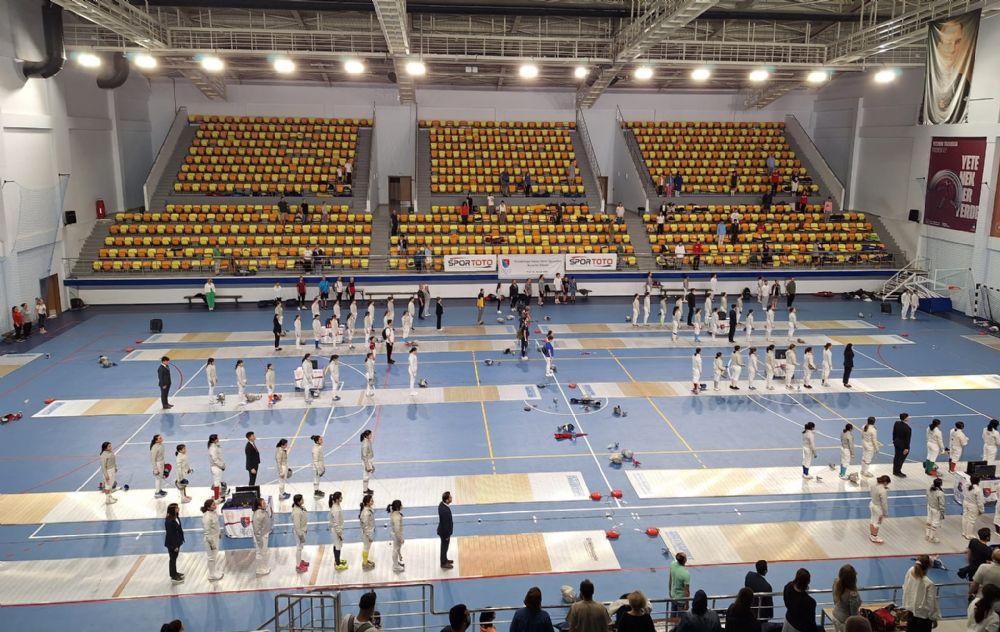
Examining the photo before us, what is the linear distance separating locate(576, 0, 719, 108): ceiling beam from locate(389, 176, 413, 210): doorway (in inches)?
494

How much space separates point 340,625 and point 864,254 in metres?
34.3

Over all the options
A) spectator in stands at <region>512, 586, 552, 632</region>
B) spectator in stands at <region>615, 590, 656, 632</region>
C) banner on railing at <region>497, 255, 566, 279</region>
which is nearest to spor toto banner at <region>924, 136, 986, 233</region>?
banner on railing at <region>497, 255, 566, 279</region>

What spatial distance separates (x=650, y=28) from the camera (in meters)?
26.3

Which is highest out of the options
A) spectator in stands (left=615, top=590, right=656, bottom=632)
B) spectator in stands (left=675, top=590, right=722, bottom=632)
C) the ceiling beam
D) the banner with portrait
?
the ceiling beam

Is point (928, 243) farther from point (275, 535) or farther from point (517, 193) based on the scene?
point (275, 535)

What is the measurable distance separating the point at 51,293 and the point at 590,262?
23169 millimetres

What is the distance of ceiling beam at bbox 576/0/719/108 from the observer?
2298 centimetres

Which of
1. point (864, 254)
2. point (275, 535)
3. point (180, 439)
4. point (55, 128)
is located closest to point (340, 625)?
point (275, 535)

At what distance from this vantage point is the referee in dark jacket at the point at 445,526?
12469 mm

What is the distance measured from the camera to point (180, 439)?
1820 centimetres

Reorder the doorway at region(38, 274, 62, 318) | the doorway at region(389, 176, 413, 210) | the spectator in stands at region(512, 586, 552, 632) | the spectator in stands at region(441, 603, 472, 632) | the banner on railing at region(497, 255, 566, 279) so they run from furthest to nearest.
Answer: the doorway at region(389, 176, 413, 210), the banner on railing at region(497, 255, 566, 279), the doorway at region(38, 274, 62, 318), the spectator in stands at region(512, 586, 552, 632), the spectator in stands at region(441, 603, 472, 632)

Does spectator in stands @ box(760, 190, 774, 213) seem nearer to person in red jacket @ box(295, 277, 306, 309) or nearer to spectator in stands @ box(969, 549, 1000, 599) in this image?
person in red jacket @ box(295, 277, 306, 309)

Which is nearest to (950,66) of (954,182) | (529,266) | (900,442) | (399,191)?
(954,182)

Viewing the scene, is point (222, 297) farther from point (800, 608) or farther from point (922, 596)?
point (922, 596)
